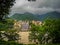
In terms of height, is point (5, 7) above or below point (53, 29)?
above

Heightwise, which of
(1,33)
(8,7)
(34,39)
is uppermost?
(8,7)

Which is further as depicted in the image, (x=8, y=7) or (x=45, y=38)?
(x=45, y=38)

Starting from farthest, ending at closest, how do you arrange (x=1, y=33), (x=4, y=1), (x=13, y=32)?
(x=13, y=32) → (x=1, y=33) → (x=4, y=1)

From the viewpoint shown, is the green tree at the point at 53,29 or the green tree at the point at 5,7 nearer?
the green tree at the point at 5,7

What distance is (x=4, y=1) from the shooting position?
35.8ft

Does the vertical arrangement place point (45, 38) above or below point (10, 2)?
below

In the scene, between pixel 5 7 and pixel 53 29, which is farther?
pixel 53 29

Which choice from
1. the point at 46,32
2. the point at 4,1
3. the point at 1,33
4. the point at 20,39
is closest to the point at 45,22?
the point at 46,32

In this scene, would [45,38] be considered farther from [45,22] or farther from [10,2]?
[10,2]

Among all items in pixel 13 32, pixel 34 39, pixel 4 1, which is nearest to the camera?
pixel 4 1

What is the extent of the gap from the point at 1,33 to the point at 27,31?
8.53ft

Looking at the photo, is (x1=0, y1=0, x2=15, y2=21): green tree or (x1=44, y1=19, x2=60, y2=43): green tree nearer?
(x1=0, y1=0, x2=15, y2=21): green tree

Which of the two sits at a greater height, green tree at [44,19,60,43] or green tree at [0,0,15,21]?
green tree at [0,0,15,21]

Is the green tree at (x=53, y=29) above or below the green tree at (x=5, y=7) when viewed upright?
below
